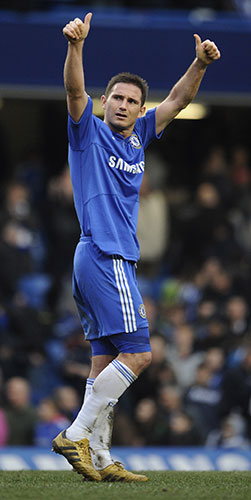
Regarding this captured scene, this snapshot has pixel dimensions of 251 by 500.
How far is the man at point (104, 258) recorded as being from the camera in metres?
5.45

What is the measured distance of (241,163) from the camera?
13.6 m

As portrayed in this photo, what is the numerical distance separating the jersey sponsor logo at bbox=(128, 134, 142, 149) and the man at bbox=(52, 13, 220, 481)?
0.16 ft

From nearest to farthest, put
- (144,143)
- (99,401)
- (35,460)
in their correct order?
(99,401) → (144,143) → (35,460)

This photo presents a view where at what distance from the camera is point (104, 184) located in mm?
5590

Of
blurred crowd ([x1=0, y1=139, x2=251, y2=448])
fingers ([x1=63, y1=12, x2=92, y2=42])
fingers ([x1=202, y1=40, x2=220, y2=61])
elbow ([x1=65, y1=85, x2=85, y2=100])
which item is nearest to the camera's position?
fingers ([x1=63, y1=12, x2=92, y2=42])

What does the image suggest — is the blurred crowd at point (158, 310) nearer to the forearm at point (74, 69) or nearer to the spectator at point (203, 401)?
the spectator at point (203, 401)

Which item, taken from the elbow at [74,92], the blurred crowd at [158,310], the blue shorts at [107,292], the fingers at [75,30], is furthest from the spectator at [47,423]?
the fingers at [75,30]

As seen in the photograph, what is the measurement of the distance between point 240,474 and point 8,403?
171 inches

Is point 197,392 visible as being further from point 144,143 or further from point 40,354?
point 144,143

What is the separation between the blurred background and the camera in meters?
10.5

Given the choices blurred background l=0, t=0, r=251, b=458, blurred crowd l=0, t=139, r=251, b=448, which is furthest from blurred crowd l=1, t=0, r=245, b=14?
blurred crowd l=0, t=139, r=251, b=448

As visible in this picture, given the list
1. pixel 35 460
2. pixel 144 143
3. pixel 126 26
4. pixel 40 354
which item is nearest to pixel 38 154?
pixel 126 26

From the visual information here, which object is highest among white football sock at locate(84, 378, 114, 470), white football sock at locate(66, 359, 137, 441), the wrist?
the wrist

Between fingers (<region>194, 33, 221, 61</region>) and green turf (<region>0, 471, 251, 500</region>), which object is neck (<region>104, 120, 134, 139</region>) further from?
green turf (<region>0, 471, 251, 500</region>)
